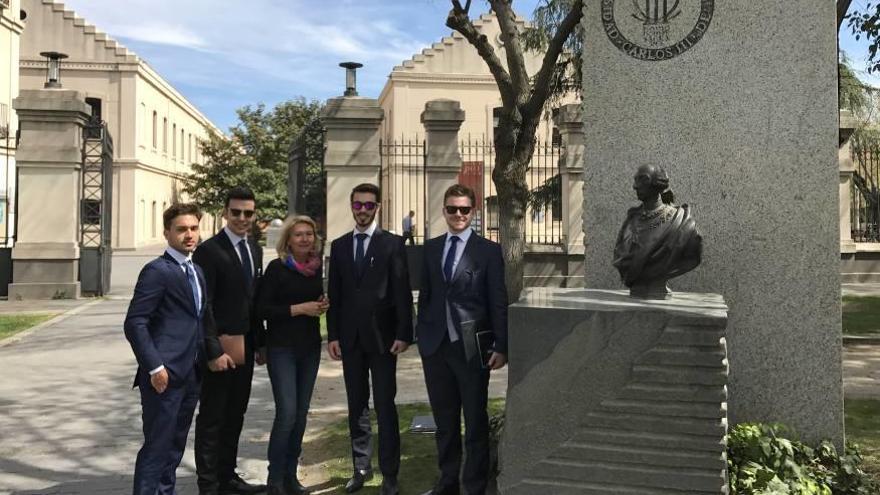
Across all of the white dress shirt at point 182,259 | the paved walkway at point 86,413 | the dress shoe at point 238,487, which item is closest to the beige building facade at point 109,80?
the paved walkway at point 86,413

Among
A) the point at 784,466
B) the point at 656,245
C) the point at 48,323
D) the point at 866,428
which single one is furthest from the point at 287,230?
the point at 48,323

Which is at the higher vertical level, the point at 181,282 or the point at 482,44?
the point at 482,44

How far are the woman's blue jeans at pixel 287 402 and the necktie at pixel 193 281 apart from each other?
643 millimetres

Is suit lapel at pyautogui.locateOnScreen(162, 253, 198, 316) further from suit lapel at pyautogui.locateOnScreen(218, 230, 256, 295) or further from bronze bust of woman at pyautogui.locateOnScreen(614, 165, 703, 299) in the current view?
bronze bust of woman at pyautogui.locateOnScreen(614, 165, 703, 299)

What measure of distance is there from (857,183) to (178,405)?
738 inches

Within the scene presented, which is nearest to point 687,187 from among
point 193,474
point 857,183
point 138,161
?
point 193,474

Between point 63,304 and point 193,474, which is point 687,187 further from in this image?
point 63,304

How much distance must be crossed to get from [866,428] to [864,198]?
14460mm

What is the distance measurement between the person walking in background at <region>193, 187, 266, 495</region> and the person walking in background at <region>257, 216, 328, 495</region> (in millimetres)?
140

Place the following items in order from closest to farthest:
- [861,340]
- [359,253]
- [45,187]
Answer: [359,253]
[861,340]
[45,187]

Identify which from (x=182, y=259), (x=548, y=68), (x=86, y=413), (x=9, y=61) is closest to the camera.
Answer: (x=182, y=259)

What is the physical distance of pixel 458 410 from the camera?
4.51 metres

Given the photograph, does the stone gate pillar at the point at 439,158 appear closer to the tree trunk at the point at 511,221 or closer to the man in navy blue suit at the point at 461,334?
the tree trunk at the point at 511,221

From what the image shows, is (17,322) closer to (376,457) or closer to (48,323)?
(48,323)
